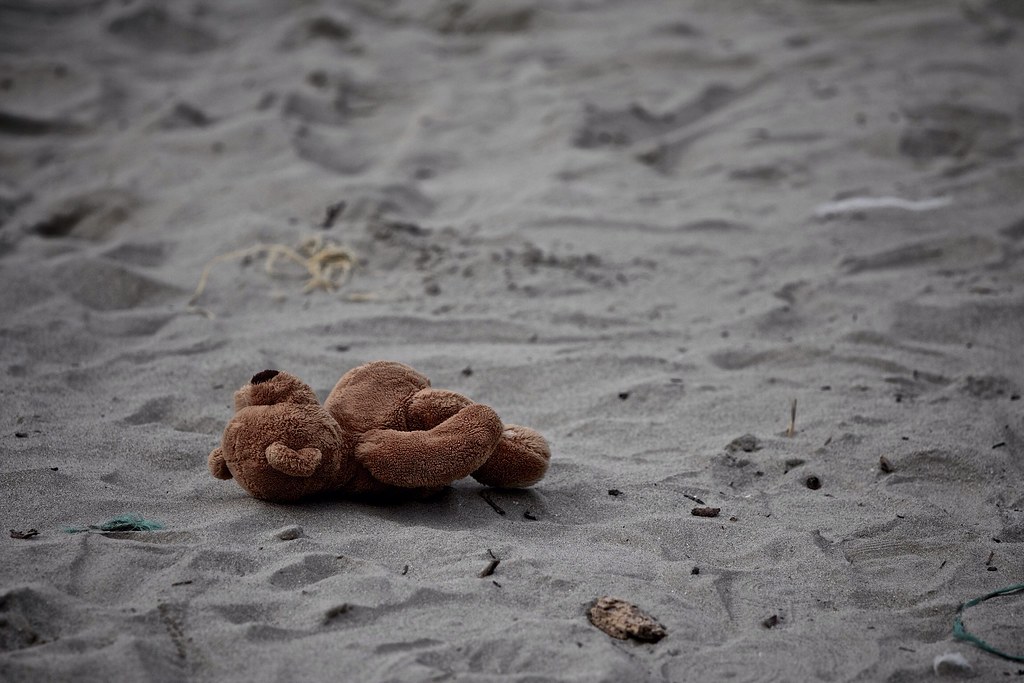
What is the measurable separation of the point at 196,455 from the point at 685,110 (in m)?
4.22

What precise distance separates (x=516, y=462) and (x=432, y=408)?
0.26 meters

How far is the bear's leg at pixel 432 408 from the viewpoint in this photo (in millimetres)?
2303

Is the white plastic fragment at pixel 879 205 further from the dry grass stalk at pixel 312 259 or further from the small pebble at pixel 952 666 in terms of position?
the small pebble at pixel 952 666

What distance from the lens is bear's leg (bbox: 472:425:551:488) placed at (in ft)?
7.73

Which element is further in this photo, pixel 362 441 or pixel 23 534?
pixel 362 441

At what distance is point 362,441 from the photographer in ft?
7.41

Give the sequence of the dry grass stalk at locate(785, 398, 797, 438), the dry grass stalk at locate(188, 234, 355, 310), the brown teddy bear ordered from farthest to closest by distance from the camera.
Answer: the dry grass stalk at locate(188, 234, 355, 310), the dry grass stalk at locate(785, 398, 797, 438), the brown teddy bear

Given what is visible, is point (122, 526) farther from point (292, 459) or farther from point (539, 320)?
point (539, 320)

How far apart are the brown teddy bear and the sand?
10 centimetres

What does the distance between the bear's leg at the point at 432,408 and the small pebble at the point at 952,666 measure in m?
1.17

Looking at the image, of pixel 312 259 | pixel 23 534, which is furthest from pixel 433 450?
pixel 312 259

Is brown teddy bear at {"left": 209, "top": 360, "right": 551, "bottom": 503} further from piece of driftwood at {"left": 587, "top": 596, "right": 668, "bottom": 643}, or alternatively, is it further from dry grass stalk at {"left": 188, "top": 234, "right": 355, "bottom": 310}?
dry grass stalk at {"left": 188, "top": 234, "right": 355, "bottom": 310}

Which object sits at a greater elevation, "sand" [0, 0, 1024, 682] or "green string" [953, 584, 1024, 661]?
"sand" [0, 0, 1024, 682]

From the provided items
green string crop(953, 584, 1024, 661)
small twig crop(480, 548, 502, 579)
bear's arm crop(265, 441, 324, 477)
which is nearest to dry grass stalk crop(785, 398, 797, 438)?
green string crop(953, 584, 1024, 661)
